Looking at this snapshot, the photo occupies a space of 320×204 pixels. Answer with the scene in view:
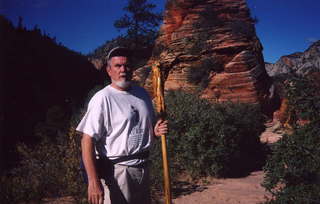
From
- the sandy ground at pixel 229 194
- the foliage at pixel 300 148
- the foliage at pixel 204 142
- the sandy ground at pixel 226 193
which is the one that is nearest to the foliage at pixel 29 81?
the foliage at pixel 204 142

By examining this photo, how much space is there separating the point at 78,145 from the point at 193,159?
114 inches

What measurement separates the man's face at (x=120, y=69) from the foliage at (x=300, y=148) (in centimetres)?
262

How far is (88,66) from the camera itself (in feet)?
66.7

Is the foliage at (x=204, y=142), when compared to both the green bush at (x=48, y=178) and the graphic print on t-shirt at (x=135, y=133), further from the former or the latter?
the graphic print on t-shirt at (x=135, y=133)

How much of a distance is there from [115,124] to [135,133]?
6.9 inches

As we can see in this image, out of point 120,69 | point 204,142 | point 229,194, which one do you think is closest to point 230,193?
point 229,194

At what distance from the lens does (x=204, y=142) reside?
6.48 metres

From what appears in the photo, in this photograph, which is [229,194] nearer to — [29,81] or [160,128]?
[160,128]

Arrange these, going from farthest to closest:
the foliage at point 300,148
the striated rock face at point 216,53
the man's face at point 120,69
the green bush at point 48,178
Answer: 1. the striated rock face at point 216,53
2. the green bush at point 48,178
3. the foliage at point 300,148
4. the man's face at point 120,69

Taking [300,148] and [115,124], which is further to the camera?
[300,148]

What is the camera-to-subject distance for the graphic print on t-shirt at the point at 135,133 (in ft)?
6.41

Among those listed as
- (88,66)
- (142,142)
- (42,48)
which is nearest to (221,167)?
(142,142)

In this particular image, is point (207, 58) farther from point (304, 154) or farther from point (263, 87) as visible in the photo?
point (304, 154)

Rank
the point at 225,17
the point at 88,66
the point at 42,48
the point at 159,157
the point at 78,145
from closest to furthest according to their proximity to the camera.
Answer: the point at 78,145, the point at 159,157, the point at 225,17, the point at 42,48, the point at 88,66
